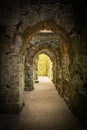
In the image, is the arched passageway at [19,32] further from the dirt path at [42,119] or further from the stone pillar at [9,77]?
the dirt path at [42,119]

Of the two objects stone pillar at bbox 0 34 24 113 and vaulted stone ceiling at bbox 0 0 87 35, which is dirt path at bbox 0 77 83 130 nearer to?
stone pillar at bbox 0 34 24 113

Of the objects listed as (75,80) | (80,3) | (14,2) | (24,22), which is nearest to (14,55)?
(24,22)

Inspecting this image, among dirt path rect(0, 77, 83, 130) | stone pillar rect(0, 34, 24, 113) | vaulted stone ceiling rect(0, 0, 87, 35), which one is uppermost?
vaulted stone ceiling rect(0, 0, 87, 35)

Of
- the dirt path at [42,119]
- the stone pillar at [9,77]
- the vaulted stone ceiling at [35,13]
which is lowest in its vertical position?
the dirt path at [42,119]

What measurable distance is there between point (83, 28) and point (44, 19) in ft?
4.46

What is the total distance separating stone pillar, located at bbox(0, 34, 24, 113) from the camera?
6.85 m

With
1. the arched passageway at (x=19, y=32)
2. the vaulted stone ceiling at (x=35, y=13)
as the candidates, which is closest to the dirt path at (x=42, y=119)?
the arched passageway at (x=19, y=32)

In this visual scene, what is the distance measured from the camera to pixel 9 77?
6.91 m

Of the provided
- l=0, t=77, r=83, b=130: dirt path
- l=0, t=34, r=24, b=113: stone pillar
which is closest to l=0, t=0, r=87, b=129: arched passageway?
l=0, t=34, r=24, b=113: stone pillar

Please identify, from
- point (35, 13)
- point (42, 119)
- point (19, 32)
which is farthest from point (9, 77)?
point (35, 13)

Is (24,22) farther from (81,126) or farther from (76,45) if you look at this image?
(81,126)

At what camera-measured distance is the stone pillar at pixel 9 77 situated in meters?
6.85

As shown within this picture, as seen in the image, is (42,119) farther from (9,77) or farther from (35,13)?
(35,13)

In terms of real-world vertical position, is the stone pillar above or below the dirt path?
above
